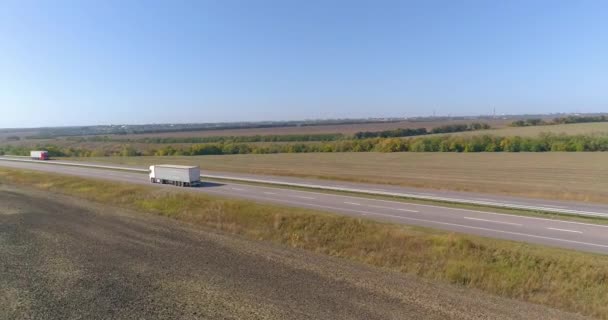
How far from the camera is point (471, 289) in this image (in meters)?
14.8

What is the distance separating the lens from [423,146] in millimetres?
81438

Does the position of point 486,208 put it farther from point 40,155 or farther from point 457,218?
point 40,155

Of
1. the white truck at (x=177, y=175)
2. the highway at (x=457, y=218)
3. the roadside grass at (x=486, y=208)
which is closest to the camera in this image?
the highway at (x=457, y=218)

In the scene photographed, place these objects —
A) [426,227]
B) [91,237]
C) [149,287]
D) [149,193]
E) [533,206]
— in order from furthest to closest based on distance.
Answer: [149,193]
[533,206]
[426,227]
[91,237]
[149,287]

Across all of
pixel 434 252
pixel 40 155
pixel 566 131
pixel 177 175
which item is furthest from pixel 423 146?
pixel 40 155

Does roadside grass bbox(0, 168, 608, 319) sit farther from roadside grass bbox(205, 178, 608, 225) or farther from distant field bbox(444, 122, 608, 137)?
distant field bbox(444, 122, 608, 137)

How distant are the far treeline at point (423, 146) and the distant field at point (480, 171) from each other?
5982 millimetres

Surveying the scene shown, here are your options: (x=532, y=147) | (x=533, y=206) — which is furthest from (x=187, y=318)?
(x=532, y=147)

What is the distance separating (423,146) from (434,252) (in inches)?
2587

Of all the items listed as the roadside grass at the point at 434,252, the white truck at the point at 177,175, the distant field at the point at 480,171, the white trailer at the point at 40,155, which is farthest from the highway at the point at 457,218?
the white trailer at the point at 40,155

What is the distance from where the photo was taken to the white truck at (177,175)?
43969 mm

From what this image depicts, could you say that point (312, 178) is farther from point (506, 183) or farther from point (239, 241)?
point (239, 241)

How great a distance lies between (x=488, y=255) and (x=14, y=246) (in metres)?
21.8

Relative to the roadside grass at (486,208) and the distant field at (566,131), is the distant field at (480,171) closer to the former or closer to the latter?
the roadside grass at (486,208)
